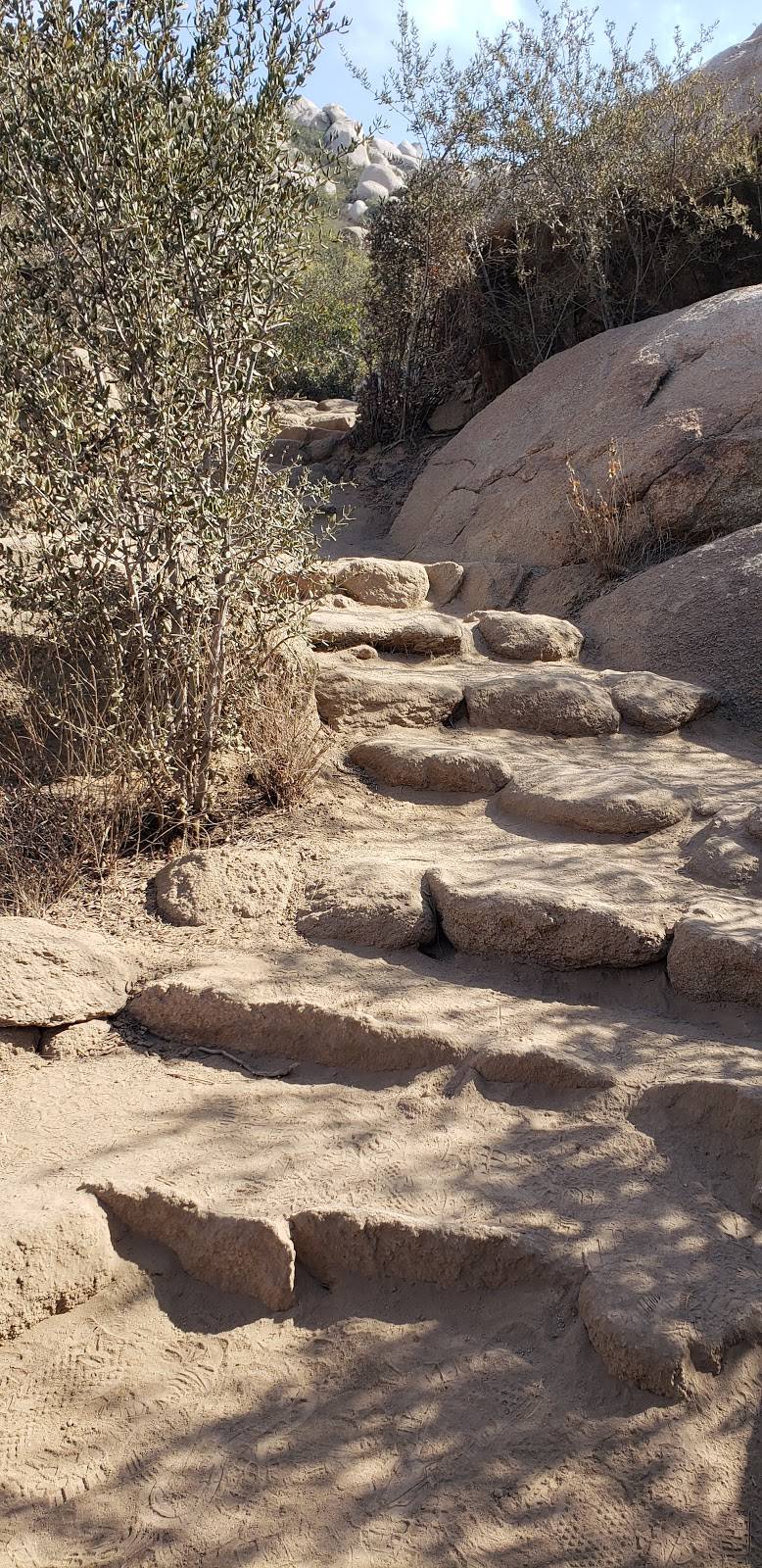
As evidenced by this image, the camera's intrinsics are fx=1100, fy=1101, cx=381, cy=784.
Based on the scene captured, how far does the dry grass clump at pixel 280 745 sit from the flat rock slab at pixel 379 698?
13.0 inches

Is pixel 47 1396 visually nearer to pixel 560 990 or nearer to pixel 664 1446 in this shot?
pixel 664 1446

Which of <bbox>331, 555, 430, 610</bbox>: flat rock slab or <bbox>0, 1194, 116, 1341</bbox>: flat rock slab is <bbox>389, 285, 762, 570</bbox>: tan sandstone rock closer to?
<bbox>331, 555, 430, 610</bbox>: flat rock slab

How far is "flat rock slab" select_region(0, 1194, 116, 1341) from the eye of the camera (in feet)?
7.26

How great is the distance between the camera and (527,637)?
555cm

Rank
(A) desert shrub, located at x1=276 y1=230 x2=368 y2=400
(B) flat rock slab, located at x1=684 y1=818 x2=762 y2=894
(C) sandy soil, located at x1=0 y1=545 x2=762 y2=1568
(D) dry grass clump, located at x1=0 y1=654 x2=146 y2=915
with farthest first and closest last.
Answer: (A) desert shrub, located at x1=276 y1=230 x2=368 y2=400
(D) dry grass clump, located at x1=0 y1=654 x2=146 y2=915
(B) flat rock slab, located at x1=684 y1=818 x2=762 y2=894
(C) sandy soil, located at x1=0 y1=545 x2=762 y2=1568

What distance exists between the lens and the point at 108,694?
3.84 metres

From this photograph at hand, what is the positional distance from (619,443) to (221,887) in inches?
174

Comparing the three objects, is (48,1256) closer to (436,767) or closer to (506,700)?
(436,767)

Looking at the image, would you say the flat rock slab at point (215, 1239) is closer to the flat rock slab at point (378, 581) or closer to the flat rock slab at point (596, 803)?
the flat rock slab at point (596, 803)

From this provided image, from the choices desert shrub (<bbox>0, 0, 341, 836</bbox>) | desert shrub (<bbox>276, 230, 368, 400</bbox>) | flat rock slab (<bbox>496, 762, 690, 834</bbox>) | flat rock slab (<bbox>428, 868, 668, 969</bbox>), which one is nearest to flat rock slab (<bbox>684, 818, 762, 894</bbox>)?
flat rock slab (<bbox>496, 762, 690, 834</bbox>)

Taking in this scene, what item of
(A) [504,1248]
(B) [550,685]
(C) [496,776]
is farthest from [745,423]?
(A) [504,1248]

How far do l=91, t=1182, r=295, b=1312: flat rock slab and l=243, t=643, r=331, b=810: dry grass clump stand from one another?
6.09 ft

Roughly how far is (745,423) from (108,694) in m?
4.22

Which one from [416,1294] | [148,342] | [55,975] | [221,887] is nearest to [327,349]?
[148,342]
